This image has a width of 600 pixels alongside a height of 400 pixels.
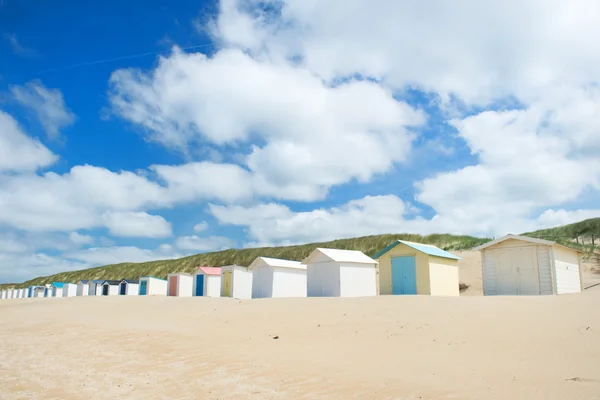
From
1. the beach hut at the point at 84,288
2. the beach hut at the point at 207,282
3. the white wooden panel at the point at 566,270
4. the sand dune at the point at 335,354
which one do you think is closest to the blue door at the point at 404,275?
the white wooden panel at the point at 566,270

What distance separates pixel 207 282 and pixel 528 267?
2314 centimetres

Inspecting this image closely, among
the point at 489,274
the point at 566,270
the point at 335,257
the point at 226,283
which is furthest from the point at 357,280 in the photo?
the point at 226,283

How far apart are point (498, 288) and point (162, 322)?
15.1 meters

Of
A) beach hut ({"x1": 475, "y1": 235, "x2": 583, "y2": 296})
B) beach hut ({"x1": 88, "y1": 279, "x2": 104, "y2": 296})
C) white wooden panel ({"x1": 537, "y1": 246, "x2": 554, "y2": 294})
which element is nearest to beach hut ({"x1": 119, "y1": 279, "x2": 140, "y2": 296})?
beach hut ({"x1": 88, "y1": 279, "x2": 104, "y2": 296})

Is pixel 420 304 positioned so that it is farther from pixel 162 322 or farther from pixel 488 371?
pixel 162 322

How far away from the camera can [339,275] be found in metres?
25.2

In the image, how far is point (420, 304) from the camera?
1520cm

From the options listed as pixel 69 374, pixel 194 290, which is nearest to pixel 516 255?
pixel 69 374

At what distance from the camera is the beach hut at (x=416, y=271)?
2304cm

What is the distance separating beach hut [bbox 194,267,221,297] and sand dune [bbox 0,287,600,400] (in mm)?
19597

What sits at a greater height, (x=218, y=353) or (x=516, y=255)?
(x=516, y=255)

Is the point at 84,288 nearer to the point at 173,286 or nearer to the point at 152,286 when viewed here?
the point at 152,286

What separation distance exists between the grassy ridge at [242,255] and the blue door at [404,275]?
67.0ft

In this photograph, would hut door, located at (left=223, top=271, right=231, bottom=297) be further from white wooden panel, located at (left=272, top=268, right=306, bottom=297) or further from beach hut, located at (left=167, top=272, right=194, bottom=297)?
beach hut, located at (left=167, top=272, right=194, bottom=297)
